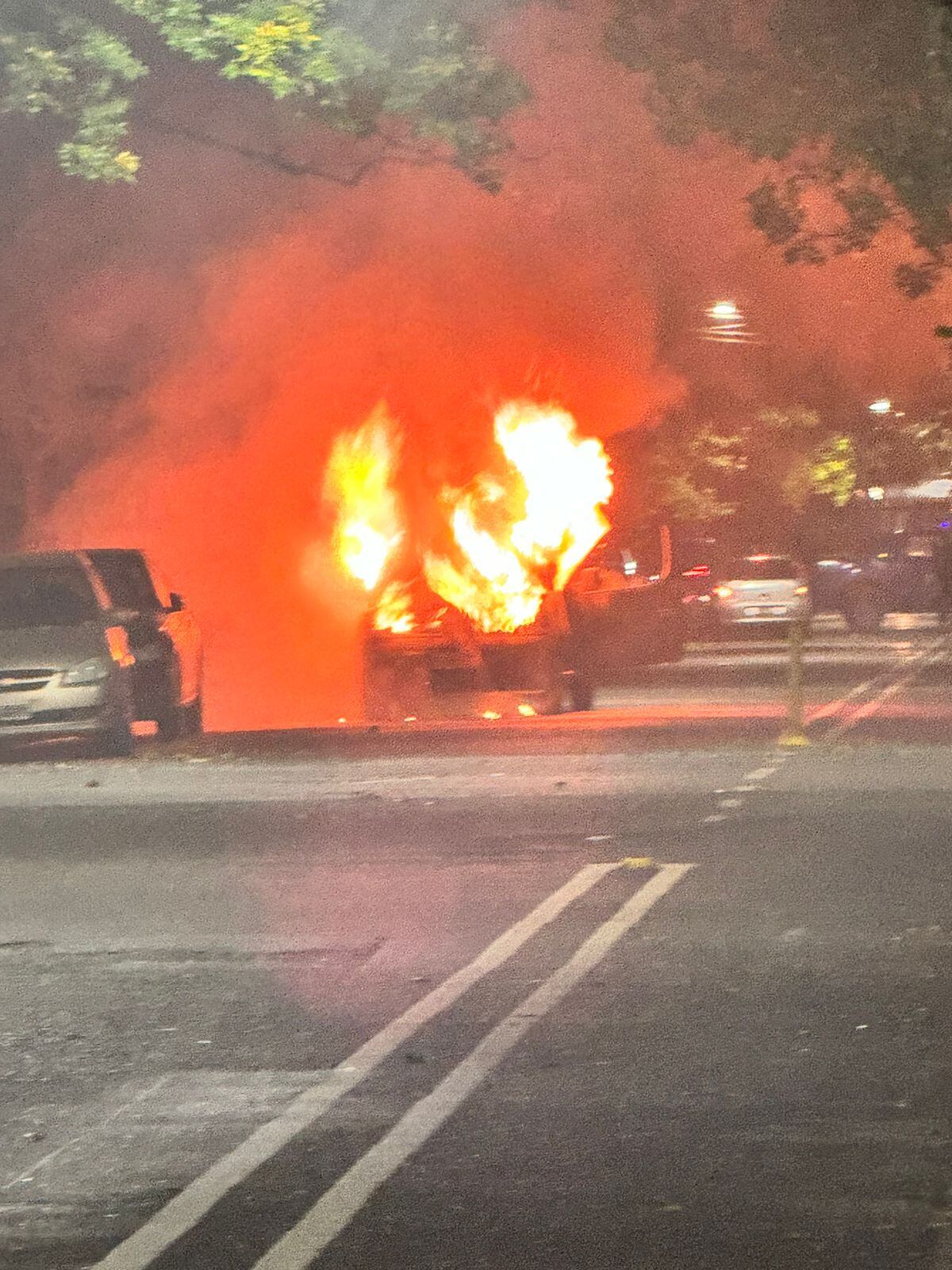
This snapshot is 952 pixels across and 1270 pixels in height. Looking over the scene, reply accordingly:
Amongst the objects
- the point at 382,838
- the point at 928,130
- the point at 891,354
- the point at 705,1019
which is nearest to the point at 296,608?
the point at 891,354

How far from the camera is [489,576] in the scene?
25500 millimetres

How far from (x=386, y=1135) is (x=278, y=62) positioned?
21508mm

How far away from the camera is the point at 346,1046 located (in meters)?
7.95

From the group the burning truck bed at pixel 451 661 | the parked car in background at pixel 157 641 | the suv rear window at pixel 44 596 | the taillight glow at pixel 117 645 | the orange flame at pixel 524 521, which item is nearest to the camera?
the taillight glow at pixel 117 645

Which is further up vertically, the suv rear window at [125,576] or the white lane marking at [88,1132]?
the suv rear window at [125,576]

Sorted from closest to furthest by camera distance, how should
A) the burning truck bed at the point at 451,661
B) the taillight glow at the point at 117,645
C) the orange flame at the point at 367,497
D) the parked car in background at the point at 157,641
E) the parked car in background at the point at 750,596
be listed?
Answer: 1. the taillight glow at the point at 117,645
2. the parked car in background at the point at 157,641
3. the burning truck bed at the point at 451,661
4. the orange flame at the point at 367,497
5. the parked car in background at the point at 750,596

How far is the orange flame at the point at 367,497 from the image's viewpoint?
2734 centimetres

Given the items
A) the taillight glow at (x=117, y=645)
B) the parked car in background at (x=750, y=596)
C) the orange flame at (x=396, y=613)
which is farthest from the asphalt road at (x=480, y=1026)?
the parked car in background at (x=750, y=596)

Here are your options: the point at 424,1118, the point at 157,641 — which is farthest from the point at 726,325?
the point at 424,1118

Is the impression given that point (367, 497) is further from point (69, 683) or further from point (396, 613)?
point (69, 683)

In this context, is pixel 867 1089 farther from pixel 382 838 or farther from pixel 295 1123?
pixel 382 838

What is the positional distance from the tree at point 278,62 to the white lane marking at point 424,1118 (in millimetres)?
17548

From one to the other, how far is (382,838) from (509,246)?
64.7ft

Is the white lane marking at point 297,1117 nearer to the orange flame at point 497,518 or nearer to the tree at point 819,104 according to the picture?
the orange flame at point 497,518
